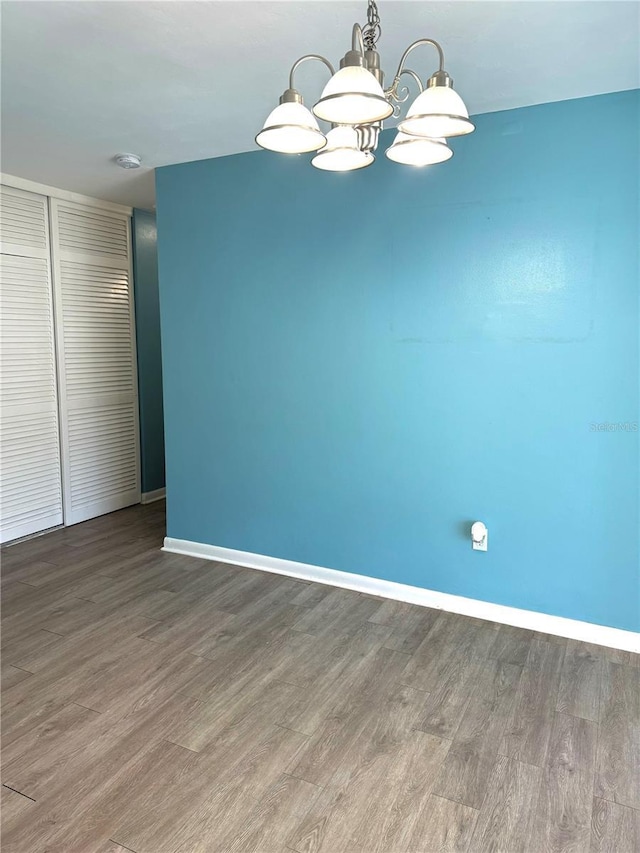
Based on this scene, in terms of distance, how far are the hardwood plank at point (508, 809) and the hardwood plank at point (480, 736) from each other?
0.11ft

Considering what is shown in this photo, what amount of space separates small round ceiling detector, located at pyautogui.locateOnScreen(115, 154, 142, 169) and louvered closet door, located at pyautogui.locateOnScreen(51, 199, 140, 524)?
3.15 ft

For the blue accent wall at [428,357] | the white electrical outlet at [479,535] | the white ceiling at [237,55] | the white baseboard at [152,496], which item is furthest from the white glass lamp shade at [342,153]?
the white baseboard at [152,496]

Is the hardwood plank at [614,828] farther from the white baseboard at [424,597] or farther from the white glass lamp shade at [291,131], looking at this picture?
the white glass lamp shade at [291,131]

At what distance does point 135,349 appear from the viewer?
4949 mm

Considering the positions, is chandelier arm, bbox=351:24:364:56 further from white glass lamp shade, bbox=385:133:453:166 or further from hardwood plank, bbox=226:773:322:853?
hardwood plank, bbox=226:773:322:853

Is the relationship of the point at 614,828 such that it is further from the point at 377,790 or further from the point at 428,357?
the point at 428,357

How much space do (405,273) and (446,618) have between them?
179 centimetres

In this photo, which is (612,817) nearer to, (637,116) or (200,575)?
(200,575)

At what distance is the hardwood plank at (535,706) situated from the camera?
202 cm

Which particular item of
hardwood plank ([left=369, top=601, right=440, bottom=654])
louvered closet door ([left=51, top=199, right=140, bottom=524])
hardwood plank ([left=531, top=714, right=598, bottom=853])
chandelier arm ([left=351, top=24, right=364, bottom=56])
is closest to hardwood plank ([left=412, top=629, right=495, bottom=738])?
hardwood plank ([left=369, top=601, right=440, bottom=654])

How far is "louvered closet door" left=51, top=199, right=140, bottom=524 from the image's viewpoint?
170 inches

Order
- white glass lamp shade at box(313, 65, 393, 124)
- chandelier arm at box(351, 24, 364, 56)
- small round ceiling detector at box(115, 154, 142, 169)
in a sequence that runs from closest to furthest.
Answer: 1. white glass lamp shade at box(313, 65, 393, 124)
2. chandelier arm at box(351, 24, 364, 56)
3. small round ceiling detector at box(115, 154, 142, 169)

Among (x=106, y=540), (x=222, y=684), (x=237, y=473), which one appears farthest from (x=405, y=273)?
(x=106, y=540)

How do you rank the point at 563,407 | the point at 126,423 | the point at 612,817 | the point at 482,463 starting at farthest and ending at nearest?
the point at 126,423, the point at 482,463, the point at 563,407, the point at 612,817
